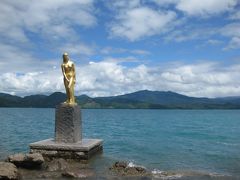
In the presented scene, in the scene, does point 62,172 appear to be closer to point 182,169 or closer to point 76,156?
point 76,156

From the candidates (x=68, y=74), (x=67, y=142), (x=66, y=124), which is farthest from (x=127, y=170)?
(x=68, y=74)

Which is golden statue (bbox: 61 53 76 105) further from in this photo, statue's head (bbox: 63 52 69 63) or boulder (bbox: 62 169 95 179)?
boulder (bbox: 62 169 95 179)

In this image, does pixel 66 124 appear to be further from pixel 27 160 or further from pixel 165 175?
pixel 165 175

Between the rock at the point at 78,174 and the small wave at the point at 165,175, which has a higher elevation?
the rock at the point at 78,174

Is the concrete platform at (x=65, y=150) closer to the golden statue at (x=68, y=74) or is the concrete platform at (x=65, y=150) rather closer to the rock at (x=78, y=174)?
the golden statue at (x=68, y=74)

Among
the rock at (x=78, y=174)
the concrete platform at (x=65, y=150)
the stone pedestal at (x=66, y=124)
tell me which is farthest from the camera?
the stone pedestal at (x=66, y=124)

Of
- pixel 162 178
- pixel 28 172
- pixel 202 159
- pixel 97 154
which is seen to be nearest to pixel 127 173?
pixel 162 178

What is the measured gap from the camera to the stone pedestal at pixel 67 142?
22453 mm

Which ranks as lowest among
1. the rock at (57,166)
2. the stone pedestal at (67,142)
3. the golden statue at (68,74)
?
the rock at (57,166)

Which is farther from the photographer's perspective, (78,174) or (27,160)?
(27,160)

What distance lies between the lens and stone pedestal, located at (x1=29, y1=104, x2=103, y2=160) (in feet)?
73.7

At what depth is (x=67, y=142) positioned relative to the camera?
78.0ft

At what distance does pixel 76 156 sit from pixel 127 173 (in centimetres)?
449

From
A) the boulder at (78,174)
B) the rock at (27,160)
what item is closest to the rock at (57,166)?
the rock at (27,160)
